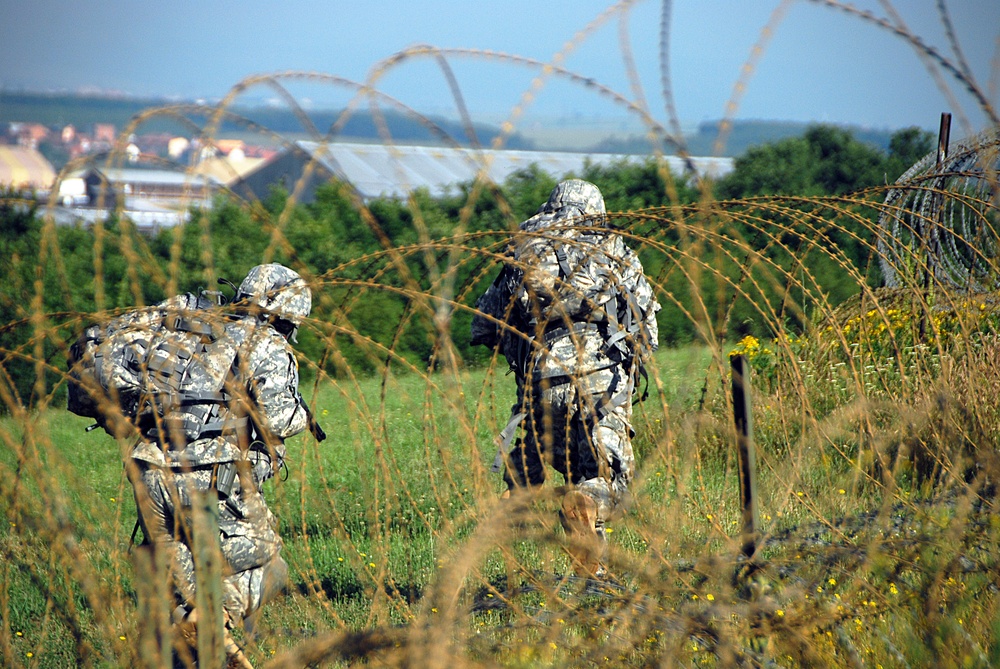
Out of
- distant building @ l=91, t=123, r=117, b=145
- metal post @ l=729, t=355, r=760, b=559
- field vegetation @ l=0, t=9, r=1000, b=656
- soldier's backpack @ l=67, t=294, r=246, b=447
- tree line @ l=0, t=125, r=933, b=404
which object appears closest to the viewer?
field vegetation @ l=0, t=9, r=1000, b=656

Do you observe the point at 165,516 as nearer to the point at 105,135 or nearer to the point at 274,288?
the point at 274,288

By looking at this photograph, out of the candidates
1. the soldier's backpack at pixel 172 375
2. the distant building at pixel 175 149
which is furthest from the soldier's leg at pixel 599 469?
the distant building at pixel 175 149

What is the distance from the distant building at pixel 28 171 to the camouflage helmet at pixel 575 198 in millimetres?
2178

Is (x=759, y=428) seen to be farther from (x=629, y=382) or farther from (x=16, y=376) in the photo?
(x=16, y=376)

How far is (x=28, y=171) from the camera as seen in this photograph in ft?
113

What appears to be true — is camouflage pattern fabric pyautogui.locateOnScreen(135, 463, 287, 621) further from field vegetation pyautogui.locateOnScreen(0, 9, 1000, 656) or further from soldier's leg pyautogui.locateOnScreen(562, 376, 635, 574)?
soldier's leg pyautogui.locateOnScreen(562, 376, 635, 574)

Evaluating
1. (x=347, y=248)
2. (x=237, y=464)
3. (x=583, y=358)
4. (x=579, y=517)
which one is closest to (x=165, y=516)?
(x=237, y=464)

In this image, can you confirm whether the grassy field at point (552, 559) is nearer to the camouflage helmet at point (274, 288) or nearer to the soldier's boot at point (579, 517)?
the soldier's boot at point (579, 517)

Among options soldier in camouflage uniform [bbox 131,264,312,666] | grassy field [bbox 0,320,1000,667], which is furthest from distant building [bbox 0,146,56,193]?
grassy field [bbox 0,320,1000,667]

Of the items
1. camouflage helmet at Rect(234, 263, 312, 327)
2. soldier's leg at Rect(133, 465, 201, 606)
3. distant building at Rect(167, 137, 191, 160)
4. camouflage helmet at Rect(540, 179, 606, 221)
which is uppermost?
distant building at Rect(167, 137, 191, 160)

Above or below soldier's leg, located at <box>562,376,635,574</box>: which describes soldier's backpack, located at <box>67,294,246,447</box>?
above

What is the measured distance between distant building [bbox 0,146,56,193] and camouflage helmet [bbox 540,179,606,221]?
2.18m

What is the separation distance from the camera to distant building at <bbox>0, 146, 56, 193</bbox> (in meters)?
8.30

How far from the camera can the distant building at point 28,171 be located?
830cm
